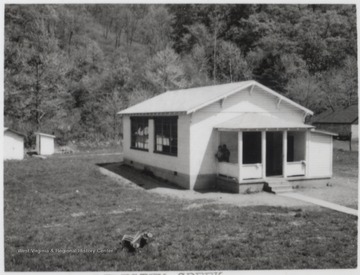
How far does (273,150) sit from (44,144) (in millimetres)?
17760

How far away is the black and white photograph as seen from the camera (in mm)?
8359

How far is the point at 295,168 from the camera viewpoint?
55.4 feet

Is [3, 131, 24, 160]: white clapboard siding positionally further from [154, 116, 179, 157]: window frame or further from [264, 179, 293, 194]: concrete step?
[264, 179, 293, 194]: concrete step

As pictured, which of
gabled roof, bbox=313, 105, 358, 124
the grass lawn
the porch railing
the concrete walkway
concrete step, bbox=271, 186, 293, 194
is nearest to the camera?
the grass lawn

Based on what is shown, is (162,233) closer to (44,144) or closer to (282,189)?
(282,189)

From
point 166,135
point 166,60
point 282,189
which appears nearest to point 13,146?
point 166,135

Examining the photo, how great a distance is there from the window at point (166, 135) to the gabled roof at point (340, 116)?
29.3 m

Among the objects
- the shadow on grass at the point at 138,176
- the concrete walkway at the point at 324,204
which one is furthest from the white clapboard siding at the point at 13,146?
the concrete walkway at the point at 324,204

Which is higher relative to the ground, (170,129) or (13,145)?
(170,129)

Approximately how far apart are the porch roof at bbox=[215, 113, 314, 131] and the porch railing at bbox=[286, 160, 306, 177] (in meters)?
1.55

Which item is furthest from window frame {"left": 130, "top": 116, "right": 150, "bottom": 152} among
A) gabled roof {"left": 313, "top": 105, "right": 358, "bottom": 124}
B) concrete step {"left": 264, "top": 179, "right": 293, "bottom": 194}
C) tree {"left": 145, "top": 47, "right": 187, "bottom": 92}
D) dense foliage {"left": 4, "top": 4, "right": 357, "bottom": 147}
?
gabled roof {"left": 313, "top": 105, "right": 358, "bottom": 124}

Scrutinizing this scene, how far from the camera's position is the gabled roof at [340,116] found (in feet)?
140

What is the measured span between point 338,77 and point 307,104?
14.5 ft

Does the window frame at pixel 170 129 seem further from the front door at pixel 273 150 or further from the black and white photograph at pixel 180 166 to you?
the front door at pixel 273 150
